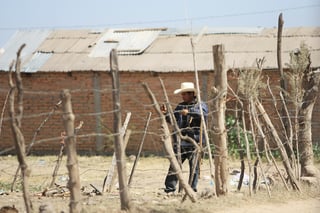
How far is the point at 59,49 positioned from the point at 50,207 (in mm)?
10782

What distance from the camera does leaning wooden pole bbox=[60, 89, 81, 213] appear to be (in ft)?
19.7

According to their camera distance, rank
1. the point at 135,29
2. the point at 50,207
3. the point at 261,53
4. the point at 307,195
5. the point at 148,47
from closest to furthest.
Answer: the point at 50,207, the point at 307,195, the point at 261,53, the point at 148,47, the point at 135,29

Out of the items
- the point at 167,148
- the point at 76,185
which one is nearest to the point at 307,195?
the point at 167,148

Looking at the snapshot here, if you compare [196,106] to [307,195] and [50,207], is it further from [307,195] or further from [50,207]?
[50,207]

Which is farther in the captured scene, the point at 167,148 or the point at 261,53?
the point at 261,53

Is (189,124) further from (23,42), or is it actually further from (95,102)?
(23,42)

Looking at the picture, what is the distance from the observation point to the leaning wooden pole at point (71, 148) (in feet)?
19.7

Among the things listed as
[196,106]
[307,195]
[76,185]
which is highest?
[196,106]

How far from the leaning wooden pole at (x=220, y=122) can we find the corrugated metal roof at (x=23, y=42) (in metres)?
9.84

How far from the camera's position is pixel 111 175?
868 centimetres

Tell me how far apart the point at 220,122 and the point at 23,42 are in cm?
1130

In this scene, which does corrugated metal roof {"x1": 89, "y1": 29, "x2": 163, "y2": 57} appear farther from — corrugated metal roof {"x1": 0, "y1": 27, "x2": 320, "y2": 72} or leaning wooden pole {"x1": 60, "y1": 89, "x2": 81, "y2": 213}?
leaning wooden pole {"x1": 60, "y1": 89, "x2": 81, "y2": 213}

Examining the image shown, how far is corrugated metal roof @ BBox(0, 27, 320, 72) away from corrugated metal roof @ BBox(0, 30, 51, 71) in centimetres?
6

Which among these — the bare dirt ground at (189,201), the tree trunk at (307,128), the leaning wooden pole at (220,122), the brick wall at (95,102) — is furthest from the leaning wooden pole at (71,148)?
the brick wall at (95,102)
